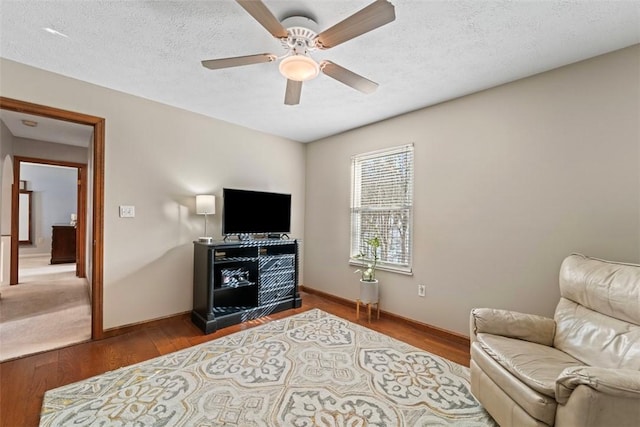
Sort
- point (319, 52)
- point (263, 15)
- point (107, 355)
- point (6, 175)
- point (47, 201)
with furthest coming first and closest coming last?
point (47, 201)
point (6, 175)
point (107, 355)
point (319, 52)
point (263, 15)

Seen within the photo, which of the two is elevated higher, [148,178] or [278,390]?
[148,178]

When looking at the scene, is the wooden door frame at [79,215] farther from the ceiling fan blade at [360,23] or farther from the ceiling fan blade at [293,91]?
the ceiling fan blade at [360,23]

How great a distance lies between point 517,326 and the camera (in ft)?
6.13

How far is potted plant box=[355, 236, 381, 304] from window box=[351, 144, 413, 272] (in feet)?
0.25

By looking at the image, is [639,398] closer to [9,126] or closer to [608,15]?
[608,15]

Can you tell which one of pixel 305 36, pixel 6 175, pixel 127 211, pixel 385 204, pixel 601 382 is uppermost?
pixel 305 36

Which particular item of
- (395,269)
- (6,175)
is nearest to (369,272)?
(395,269)

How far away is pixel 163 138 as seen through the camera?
315 centimetres

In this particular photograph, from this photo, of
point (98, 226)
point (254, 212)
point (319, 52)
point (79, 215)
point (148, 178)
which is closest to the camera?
point (319, 52)

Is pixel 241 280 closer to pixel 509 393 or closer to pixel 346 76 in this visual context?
pixel 346 76

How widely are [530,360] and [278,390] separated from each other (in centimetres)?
159

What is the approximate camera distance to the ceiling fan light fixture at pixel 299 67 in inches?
69.5

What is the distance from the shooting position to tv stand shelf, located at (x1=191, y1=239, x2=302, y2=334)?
3.05 metres

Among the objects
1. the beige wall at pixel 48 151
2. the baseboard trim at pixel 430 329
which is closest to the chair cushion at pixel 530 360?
the baseboard trim at pixel 430 329
